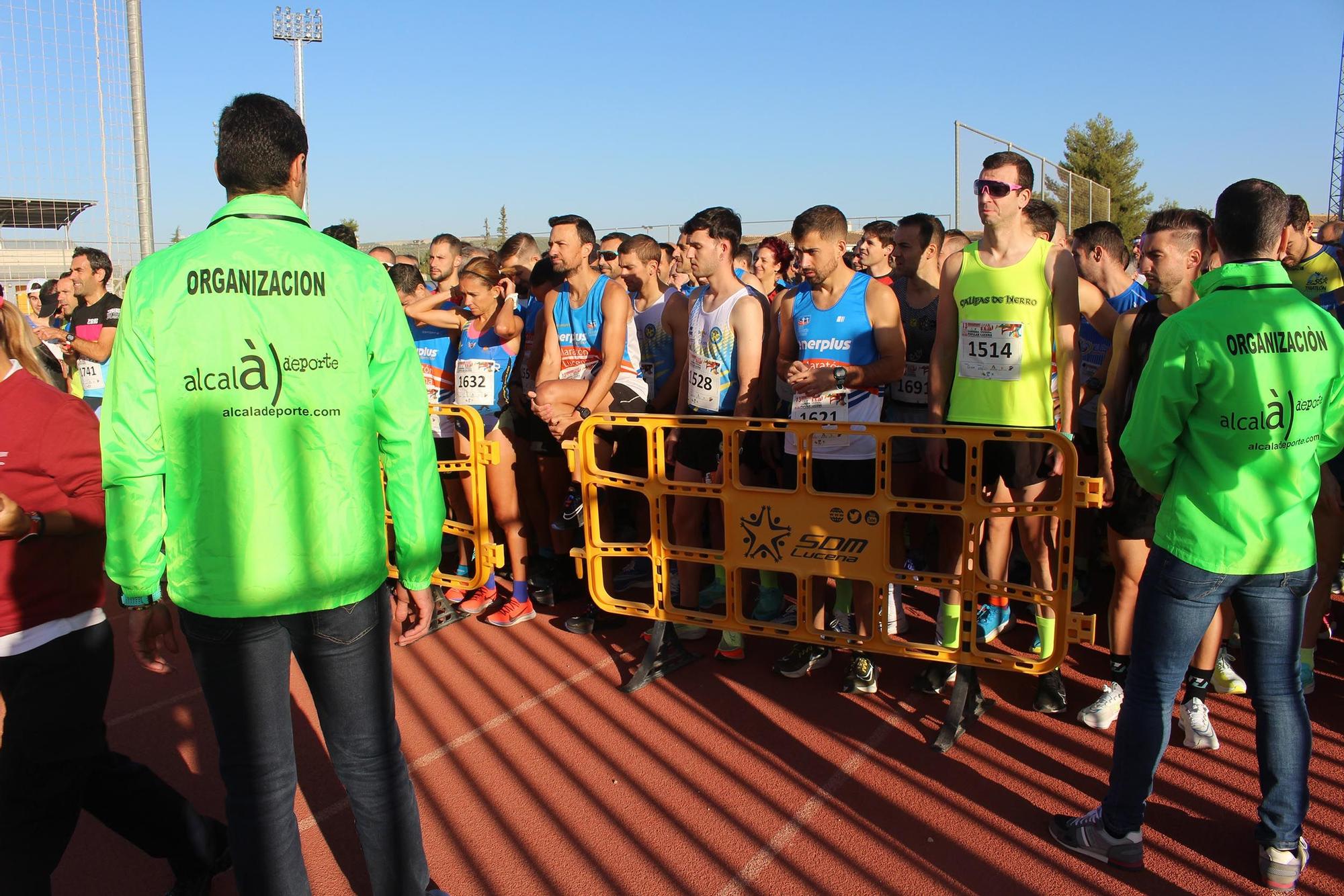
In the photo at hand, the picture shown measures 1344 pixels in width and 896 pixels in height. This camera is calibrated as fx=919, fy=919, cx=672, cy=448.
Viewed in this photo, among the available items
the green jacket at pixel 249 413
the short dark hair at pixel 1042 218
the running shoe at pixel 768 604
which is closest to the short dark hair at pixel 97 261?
the running shoe at pixel 768 604

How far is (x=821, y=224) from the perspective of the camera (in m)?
4.69

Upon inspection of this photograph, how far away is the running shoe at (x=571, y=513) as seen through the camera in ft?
18.2

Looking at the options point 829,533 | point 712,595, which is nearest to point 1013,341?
point 829,533

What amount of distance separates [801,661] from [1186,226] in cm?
284

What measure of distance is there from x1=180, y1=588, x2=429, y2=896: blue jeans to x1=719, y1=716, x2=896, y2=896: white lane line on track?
3.93 ft

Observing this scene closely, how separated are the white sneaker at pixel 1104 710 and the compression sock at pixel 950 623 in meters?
0.66

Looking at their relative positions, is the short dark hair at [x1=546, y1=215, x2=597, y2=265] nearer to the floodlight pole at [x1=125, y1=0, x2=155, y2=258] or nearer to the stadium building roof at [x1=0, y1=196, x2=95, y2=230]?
the floodlight pole at [x1=125, y1=0, x2=155, y2=258]

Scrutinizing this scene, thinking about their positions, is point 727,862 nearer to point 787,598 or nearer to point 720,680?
point 720,680

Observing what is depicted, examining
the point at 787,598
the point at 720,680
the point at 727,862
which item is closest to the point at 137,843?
the point at 727,862

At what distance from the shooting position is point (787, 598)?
593 centimetres

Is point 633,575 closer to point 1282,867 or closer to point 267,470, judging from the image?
point 1282,867

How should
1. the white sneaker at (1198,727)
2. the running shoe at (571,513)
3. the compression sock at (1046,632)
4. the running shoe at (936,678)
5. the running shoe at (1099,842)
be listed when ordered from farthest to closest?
the running shoe at (571,513) < the running shoe at (936,678) < the compression sock at (1046,632) < the white sneaker at (1198,727) < the running shoe at (1099,842)

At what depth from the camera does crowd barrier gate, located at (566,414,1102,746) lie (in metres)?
3.83

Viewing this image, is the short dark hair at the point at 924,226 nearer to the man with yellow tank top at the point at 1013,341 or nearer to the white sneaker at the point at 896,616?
the man with yellow tank top at the point at 1013,341
